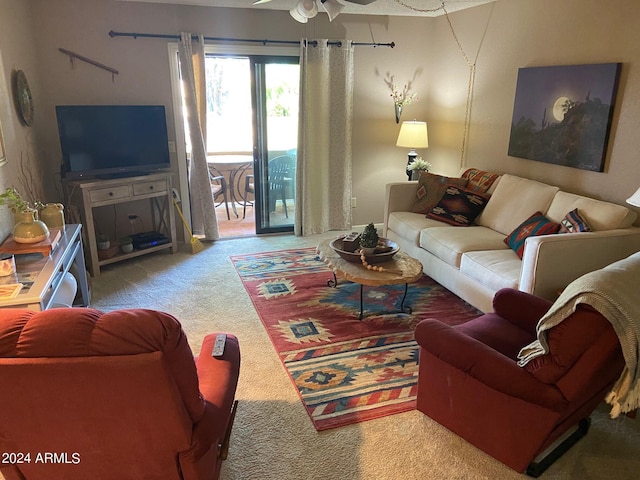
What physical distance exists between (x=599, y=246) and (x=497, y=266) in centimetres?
63

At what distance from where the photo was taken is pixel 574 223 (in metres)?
3.22

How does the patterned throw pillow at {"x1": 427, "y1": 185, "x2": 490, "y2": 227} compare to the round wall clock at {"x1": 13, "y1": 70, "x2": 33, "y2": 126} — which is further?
the patterned throw pillow at {"x1": 427, "y1": 185, "x2": 490, "y2": 227}

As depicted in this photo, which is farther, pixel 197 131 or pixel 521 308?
pixel 197 131

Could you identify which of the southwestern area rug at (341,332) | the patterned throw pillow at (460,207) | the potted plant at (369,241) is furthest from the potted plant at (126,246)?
the patterned throw pillow at (460,207)

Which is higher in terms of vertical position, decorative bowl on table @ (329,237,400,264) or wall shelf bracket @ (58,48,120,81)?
wall shelf bracket @ (58,48,120,81)

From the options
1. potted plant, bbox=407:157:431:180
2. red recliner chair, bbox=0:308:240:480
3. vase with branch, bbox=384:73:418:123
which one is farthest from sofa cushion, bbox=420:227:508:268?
red recliner chair, bbox=0:308:240:480

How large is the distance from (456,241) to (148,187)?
117 inches

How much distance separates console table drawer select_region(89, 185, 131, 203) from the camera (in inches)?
162

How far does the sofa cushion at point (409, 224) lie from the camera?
13.7 feet

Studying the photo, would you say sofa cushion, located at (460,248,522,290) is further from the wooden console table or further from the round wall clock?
the round wall clock

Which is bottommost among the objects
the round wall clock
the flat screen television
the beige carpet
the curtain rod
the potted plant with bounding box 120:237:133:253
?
the beige carpet

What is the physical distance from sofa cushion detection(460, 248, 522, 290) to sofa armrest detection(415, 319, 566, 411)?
1.08 meters

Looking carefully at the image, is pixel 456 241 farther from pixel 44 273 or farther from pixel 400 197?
pixel 44 273

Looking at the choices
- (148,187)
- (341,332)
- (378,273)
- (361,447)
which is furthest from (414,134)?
(361,447)
